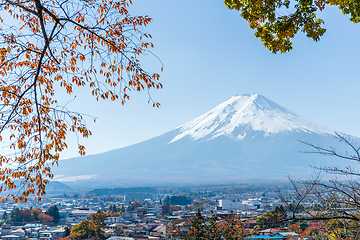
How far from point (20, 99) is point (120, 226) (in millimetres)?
19684

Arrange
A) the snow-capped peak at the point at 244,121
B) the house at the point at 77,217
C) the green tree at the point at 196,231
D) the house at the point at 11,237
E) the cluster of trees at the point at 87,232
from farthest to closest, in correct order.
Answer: the snow-capped peak at the point at 244,121, the house at the point at 77,217, the house at the point at 11,237, the cluster of trees at the point at 87,232, the green tree at the point at 196,231

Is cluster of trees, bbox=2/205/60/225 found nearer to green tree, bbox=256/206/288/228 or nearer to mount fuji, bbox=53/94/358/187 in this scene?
green tree, bbox=256/206/288/228

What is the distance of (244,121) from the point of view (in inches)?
7047

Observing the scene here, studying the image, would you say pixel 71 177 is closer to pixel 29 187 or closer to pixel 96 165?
pixel 96 165

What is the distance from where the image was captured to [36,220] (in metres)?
30.5

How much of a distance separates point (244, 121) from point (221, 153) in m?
30.5

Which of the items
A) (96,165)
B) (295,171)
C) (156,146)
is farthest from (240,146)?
(96,165)

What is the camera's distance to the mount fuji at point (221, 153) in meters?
138

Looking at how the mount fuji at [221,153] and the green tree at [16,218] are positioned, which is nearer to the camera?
the green tree at [16,218]

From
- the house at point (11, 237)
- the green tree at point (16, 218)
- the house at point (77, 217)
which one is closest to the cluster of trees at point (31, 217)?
the green tree at point (16, 218)

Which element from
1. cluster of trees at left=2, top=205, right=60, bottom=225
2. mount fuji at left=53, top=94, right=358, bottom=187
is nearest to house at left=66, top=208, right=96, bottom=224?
cluster of trees at left=2, top=205, right=60, bottom=225

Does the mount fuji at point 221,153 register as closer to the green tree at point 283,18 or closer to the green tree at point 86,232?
the green tree at point 86,232

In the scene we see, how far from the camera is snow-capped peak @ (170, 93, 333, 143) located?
171 metres

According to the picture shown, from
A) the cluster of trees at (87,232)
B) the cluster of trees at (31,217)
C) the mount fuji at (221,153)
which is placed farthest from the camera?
the mount fuji at (221,153)
